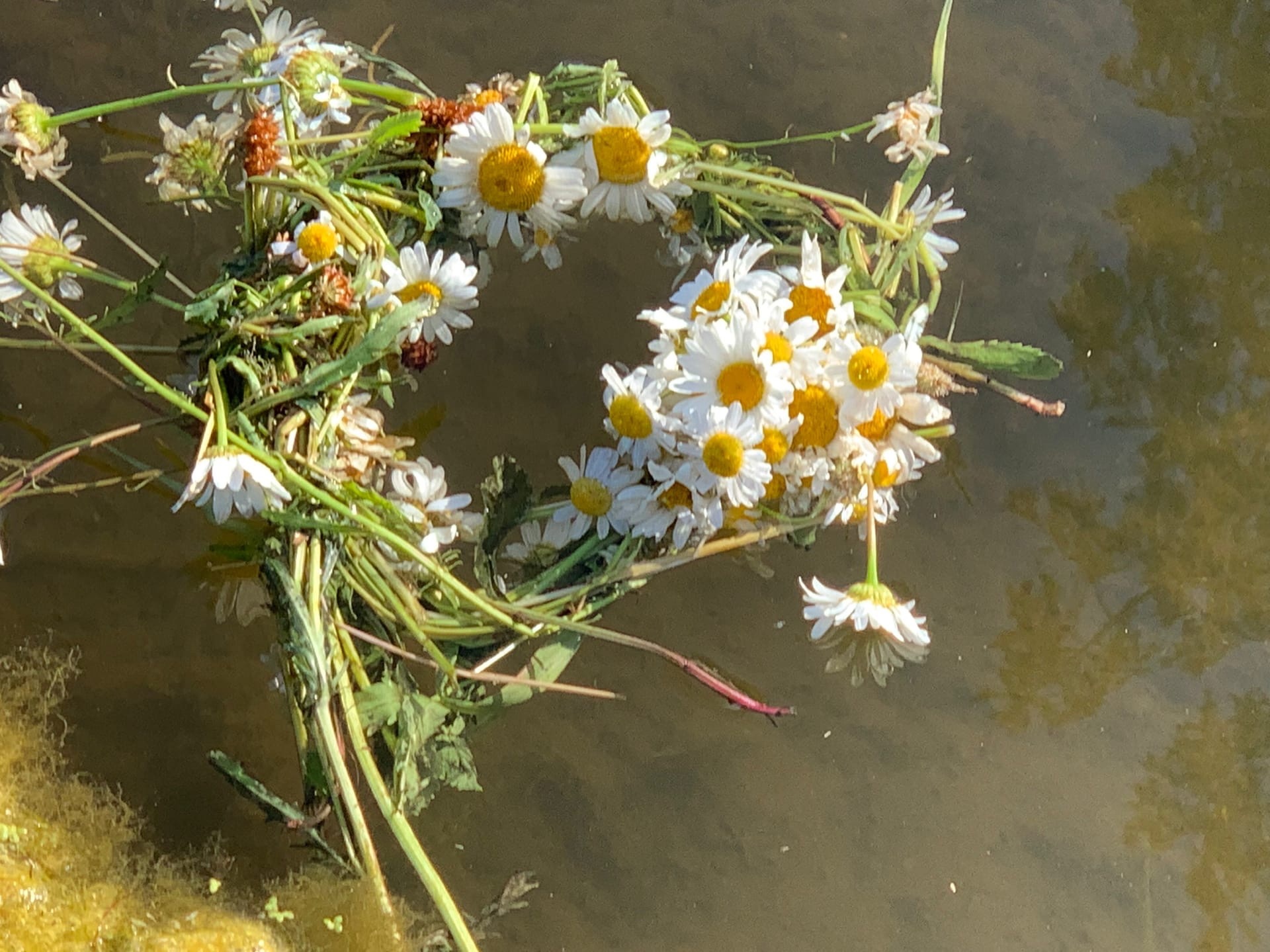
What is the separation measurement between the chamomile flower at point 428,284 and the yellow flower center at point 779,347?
234mm

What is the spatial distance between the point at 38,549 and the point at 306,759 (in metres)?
0.43

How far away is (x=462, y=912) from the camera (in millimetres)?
894

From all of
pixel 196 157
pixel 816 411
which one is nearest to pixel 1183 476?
pixel 816 411

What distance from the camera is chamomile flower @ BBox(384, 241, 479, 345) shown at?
0.68 m

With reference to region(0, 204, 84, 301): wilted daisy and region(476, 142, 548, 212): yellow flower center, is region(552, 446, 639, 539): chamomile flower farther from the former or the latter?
region(0, 204, 84, 301): wilted daisy

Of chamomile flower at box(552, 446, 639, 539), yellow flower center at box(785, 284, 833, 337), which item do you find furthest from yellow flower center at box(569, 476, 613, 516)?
yellow flower center at box(785, 284, 833, 337)

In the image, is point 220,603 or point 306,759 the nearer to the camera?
point 306,759

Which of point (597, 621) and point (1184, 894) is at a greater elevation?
point (597, 621)

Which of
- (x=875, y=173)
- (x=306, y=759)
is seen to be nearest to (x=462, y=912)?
(x=306, y=759)

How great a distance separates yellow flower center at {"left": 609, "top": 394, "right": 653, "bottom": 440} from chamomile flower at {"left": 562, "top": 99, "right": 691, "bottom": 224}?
0.16 metres

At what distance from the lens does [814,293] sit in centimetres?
66

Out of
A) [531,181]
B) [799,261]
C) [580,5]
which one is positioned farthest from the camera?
[580,5]

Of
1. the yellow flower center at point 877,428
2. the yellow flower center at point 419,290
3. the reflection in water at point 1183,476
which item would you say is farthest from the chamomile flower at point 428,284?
→ the reflection in water at point 1183,476

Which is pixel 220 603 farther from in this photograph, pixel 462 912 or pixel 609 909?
pixel 609 909
